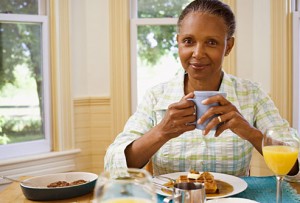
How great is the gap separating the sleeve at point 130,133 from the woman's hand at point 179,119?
0.20 metres

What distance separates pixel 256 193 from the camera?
1.32m

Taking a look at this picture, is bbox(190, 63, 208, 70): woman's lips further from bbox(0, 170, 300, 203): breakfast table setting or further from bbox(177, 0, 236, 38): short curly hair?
bbox(0, 170, 300, 203): breakfast table setting

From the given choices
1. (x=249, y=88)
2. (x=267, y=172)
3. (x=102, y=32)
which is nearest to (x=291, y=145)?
(x=249, y=88)

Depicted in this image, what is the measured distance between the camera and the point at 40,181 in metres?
1.40

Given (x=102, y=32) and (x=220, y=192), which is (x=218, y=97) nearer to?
(x=220, y=192)

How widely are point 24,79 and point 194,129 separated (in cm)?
218

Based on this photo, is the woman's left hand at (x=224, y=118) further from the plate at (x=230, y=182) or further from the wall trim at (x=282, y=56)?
the wall trim at (x=282, y=56)

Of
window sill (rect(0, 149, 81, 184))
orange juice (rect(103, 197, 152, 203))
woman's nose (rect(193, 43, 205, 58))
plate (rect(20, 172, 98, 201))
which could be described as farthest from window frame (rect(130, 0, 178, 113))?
orange juice (rect(103, 197, 152, 203))

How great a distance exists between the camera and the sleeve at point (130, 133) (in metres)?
1.54

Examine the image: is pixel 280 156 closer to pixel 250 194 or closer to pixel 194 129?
pixel 250 194

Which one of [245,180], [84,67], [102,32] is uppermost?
[102,32]

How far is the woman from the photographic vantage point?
1.54 meters

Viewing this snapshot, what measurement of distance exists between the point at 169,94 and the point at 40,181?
66 centimetres

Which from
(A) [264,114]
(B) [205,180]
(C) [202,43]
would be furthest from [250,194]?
(C) [202,43]
